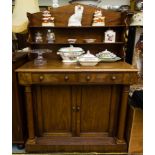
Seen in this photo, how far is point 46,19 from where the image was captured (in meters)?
1.73

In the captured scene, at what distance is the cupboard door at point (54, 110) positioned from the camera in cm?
161

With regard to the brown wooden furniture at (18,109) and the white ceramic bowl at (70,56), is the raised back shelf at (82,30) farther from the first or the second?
the brown wooden furniture at (18,109)

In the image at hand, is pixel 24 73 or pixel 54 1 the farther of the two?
pixel 54 1

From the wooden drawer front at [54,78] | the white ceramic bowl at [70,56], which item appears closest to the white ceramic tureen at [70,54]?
the white ceramic bowl at [70,56]

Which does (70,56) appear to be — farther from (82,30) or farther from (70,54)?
(82,30)

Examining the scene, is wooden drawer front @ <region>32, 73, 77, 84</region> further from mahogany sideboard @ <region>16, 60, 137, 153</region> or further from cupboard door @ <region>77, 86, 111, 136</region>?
cupboard door @ <region>77, 86, 111, 136</region>

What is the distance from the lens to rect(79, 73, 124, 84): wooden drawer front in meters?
1.45

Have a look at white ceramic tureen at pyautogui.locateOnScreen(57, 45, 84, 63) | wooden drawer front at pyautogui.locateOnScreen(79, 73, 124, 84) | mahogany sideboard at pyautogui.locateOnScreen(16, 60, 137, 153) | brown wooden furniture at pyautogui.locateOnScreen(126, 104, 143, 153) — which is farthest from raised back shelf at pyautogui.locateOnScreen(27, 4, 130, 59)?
brown wooden furniture at pyautogui.locateOnScreen(126, 104, 143, 153)

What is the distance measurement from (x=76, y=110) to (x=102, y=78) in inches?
16.0

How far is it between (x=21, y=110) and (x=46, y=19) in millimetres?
899

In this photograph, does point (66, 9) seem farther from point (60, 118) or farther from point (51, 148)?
point (51, 148)
